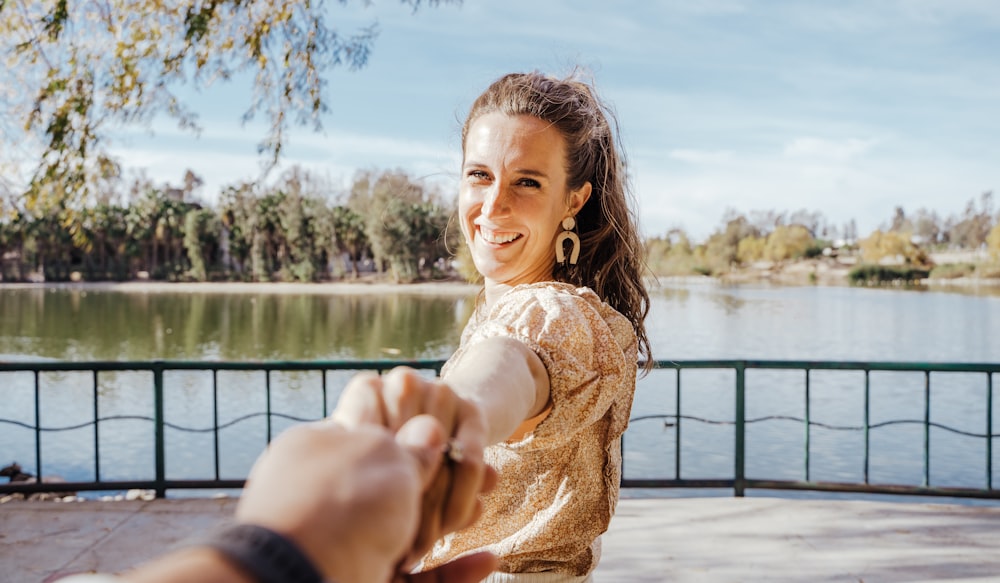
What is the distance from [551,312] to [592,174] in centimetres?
47

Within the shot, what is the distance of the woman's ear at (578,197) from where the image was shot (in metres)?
1.34

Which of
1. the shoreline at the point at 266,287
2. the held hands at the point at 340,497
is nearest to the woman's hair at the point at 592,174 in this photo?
the held hands at the point at 340,497

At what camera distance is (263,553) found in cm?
39

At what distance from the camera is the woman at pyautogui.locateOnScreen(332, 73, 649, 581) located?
94 centimetres

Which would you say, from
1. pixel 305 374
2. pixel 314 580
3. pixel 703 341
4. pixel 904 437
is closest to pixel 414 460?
pixel 314 580

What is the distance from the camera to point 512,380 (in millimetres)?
802

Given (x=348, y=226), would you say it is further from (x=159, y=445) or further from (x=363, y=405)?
(x=363, y=405)

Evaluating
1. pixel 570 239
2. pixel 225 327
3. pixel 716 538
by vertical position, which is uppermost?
pixel 570 239

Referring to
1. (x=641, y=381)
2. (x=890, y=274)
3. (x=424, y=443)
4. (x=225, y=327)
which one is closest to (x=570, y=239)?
(x=424, y=443)

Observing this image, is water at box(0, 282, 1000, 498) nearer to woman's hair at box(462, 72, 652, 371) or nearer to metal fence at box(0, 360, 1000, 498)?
metal fence at box(0, 360, 1000, 498)

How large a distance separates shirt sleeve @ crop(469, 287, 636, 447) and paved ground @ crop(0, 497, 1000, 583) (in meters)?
3.29

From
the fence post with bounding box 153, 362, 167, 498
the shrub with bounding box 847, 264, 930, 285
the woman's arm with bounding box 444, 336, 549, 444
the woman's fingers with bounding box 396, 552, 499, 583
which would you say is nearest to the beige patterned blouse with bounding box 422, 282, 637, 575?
the woman's arm with bounding box 444, 336, 549, 444

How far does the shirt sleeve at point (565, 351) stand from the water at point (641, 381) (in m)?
1.06

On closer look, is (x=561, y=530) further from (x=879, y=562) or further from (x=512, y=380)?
(x=879, y=562)
